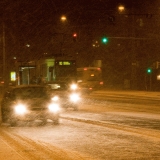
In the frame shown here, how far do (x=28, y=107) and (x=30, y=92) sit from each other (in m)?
1.07

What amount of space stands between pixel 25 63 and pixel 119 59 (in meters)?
26.6

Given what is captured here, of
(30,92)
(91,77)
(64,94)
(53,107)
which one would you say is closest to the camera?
(53,107)

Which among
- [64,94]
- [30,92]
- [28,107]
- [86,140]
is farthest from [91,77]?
[86,140]

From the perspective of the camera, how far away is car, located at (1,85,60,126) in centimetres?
1970

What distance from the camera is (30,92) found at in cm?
2062

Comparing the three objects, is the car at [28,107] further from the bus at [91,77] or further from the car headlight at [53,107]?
the bus at [91,77]

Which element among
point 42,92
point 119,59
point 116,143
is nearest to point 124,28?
point 119,59

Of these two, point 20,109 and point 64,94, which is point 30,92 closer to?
point 20,109

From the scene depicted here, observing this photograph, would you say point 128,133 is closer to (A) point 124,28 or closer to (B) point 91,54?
(A) point 124,28

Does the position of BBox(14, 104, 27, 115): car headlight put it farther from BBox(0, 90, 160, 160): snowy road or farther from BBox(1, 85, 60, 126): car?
BBox(0, 90, 160, 160): snowy road

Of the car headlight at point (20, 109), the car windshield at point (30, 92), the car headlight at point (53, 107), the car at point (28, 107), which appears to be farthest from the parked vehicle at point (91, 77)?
the car headlight at point (20, 109)

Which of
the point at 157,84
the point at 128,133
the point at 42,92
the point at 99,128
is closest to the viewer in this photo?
the point at 128,133

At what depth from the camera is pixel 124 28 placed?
249ft

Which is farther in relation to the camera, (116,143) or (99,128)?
(99,128)
